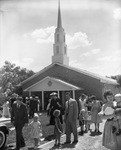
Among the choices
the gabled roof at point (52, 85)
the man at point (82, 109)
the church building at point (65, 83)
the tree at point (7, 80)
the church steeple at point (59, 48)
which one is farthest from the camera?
the tree at point (7, 80)

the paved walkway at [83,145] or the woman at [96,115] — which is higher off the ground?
the woman at [96,115]

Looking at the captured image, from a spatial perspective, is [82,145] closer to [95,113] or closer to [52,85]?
[95,113]

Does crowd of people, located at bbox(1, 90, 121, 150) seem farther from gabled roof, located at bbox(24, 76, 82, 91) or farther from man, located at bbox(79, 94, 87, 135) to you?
gabled roof, located at bbox(24, 76, 82, 91)

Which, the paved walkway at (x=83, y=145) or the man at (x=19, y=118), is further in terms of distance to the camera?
the man at (x=19, y=118)

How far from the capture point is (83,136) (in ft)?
24.9

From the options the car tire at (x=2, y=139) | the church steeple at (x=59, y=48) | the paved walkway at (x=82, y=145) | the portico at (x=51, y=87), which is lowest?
the paved walkway at (x=82, y=145)

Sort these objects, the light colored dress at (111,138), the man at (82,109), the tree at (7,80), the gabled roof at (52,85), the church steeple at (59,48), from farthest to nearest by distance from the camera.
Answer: the tree at (7,80)
the church steeple at (59,48)
the gabled roof at (52,85)
the man at (82,109)
the light colored dress at (111,138)

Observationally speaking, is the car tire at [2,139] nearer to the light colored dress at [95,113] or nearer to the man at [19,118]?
the man at [19,118]

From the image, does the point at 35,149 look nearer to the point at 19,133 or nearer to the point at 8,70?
the point at 19,133

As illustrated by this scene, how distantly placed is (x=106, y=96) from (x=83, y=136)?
3.48m

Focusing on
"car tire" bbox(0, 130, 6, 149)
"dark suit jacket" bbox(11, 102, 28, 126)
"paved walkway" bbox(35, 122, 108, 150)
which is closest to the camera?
"paved walkway" bbox(35, 122, 108, 150)

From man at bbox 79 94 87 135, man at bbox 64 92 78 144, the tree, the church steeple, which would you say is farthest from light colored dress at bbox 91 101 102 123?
the tree

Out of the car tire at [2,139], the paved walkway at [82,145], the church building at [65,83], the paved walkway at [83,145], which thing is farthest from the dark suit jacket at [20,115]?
the church building at [65,83]

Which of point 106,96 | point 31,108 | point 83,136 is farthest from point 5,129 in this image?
point 31,108
